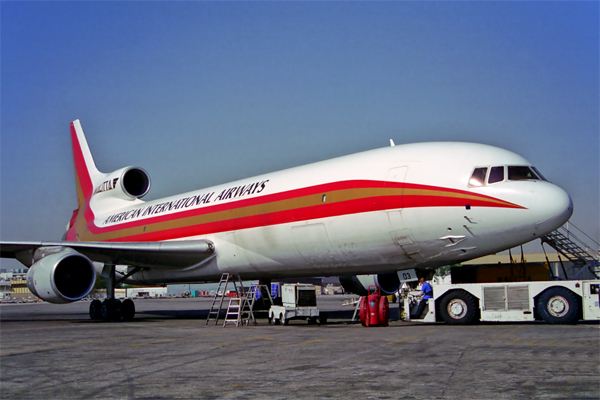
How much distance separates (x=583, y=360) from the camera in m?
8.03

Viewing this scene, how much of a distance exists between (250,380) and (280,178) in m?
11.2

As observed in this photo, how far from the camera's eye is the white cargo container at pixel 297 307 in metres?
17.3

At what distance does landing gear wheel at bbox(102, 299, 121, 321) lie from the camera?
21.5m

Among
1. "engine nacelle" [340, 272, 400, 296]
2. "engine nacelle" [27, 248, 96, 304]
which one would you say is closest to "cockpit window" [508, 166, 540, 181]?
"engine nacelle" [340, 272, 400, 296]

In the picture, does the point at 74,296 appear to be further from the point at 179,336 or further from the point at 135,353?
the point at 135,353

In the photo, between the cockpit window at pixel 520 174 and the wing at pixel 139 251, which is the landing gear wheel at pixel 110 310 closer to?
the wing at pixel 139 251

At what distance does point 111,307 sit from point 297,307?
8045 millimetres

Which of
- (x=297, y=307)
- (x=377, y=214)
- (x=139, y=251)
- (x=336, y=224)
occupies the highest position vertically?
(x=377, y=214)

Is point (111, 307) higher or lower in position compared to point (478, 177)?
lower

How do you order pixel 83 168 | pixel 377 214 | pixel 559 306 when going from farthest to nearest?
pixel 83 168, pixel 377 214, pixel 559 306

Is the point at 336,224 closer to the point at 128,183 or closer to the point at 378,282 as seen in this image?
the point at 378,282

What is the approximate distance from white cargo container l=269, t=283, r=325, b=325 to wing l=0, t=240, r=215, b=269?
3.25m

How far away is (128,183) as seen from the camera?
91.4 ft

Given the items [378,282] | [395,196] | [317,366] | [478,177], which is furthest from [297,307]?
[317,366]
